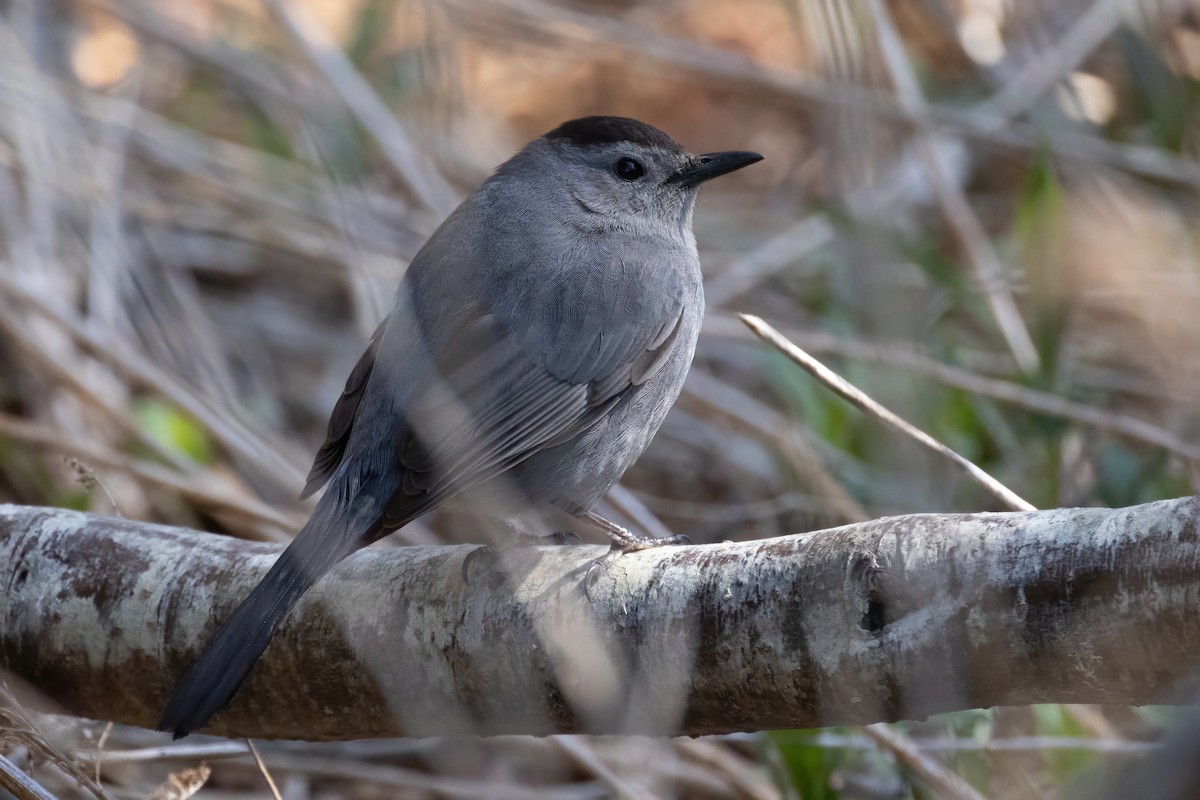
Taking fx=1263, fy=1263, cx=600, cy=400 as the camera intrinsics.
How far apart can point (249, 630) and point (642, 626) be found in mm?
814

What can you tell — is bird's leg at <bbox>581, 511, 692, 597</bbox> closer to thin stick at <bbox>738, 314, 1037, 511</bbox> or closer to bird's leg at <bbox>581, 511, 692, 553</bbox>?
bird's leg at <bbox>581, 511, 692, 553</bbox>

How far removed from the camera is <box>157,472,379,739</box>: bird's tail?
2523 millimetres

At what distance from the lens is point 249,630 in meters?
2.60

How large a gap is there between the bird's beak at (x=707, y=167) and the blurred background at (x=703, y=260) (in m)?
0.38

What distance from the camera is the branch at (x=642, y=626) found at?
199 cm

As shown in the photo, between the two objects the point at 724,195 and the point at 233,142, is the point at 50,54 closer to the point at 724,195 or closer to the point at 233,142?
the point at 233,142

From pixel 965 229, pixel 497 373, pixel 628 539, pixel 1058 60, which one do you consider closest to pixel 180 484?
pixel 497 373

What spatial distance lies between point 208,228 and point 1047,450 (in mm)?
4037

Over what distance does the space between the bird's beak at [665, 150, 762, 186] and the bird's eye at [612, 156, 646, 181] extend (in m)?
0.10

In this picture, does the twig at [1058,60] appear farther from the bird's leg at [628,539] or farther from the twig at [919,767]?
the twig at [919,767]

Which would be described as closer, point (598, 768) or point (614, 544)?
point (614, 544)

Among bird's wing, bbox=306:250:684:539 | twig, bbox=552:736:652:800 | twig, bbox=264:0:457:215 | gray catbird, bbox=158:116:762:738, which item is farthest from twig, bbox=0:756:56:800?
twig, bbox=264:0:457:215

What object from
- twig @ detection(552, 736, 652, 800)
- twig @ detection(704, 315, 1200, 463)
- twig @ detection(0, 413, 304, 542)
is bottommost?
twig @ detection(552, 736, 652, 800)

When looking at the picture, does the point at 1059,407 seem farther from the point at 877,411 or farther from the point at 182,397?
the point at 182,397
